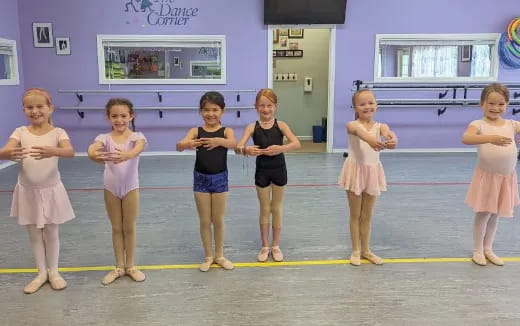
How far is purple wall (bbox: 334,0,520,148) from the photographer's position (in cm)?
745

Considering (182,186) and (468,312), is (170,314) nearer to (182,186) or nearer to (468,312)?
(468,312)

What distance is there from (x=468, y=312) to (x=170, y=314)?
63.8 inches

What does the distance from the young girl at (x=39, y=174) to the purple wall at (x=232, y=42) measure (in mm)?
5062

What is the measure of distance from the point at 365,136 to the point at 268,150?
0.62 meters

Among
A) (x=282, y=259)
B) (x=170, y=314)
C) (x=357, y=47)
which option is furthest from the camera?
(x=357, y=47)

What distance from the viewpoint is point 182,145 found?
9.18 feet

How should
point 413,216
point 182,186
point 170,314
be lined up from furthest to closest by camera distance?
point 182,186
point 413,216
point 170,314

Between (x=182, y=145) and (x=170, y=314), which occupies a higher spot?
(x=182, y=145)

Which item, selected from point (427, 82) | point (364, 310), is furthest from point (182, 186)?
point (427, 82)

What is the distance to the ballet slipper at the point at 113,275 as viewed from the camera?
9.29ft

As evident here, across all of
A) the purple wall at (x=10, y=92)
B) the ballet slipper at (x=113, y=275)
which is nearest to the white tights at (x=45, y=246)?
the ballet slipper at (x=113, y=275)

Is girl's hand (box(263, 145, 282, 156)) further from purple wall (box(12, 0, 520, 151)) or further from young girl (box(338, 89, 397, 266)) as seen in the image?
purple wall (box(12, 0, 520, 151))

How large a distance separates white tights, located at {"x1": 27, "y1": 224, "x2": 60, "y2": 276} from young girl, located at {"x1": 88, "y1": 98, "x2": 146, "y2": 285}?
341mm

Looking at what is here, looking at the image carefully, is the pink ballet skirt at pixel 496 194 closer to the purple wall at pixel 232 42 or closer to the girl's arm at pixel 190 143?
the girl's arm at pixel 190 143
